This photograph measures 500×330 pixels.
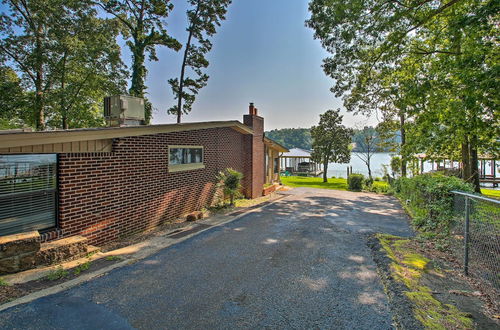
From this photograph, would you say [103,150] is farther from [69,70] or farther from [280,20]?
[69,70]

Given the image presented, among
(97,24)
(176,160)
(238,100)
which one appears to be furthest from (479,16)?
(97,24)

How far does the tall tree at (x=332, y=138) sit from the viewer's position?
27.2m

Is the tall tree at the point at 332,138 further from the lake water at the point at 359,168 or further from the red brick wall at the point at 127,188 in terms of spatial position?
the red brick wall at the point at 127,188

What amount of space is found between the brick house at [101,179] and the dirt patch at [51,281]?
110 cm

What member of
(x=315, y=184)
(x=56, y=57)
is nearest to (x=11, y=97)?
(x=56, y=57)

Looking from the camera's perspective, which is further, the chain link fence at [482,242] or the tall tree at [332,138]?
the tall tree at [332,138]

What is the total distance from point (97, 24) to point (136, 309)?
68.5ft

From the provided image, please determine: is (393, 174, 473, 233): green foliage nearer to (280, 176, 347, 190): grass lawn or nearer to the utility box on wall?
the utility box on wall

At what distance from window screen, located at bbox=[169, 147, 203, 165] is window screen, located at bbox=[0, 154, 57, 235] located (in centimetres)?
343

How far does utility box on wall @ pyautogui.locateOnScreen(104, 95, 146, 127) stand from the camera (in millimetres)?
7934

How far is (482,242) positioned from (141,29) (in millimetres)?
21750

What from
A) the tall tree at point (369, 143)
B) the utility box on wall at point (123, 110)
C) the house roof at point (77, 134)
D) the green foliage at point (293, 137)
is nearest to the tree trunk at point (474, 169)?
the tall tree at point (369, 143)

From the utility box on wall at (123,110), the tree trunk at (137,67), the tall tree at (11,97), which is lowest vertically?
the utility box on wall at (123,110)

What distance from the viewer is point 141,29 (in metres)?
18.5
